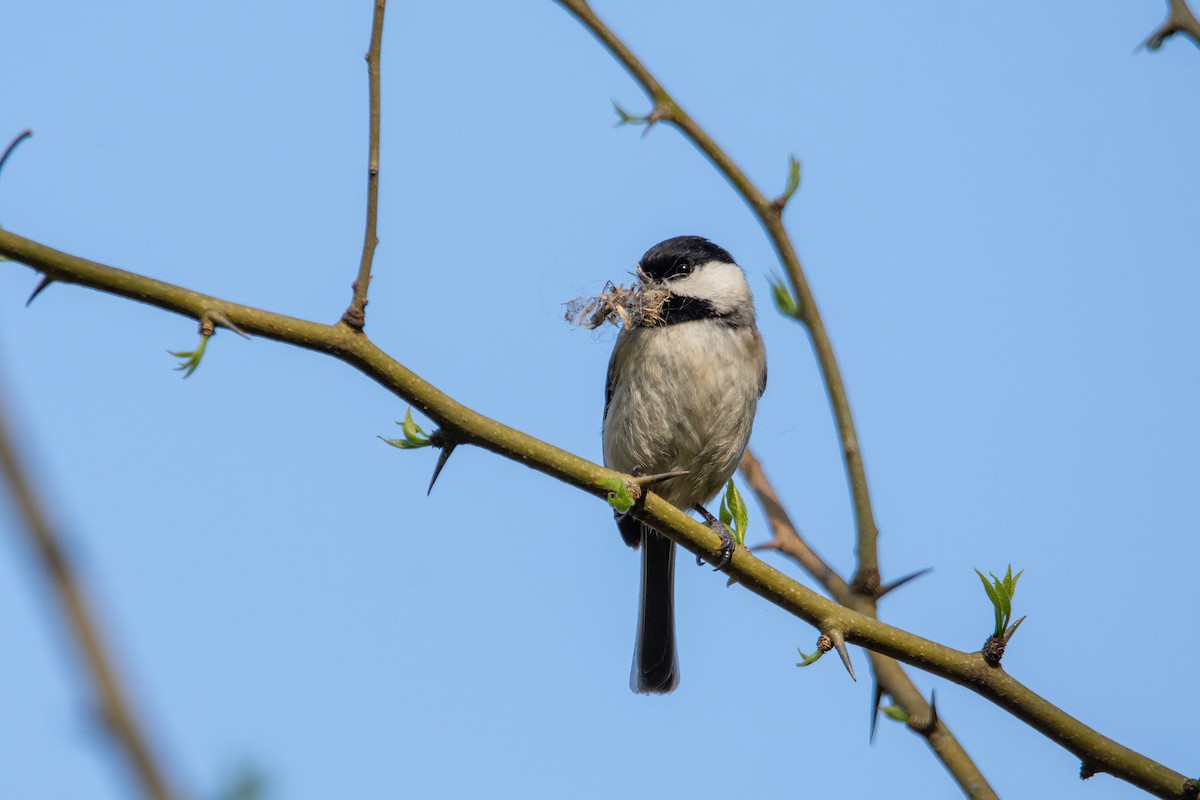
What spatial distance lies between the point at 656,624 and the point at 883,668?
88.0 inches

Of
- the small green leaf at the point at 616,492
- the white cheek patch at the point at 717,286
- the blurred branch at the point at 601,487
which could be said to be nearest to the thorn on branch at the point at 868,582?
the blurred branch at the point at 601,487

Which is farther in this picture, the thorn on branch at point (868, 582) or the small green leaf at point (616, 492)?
the thorn on branch at point (868, 582)

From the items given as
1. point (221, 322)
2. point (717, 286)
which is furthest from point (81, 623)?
point (717, 286)

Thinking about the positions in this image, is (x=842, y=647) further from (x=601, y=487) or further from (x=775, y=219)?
(x=775, y=219)

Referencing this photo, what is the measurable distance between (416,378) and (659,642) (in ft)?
10.5

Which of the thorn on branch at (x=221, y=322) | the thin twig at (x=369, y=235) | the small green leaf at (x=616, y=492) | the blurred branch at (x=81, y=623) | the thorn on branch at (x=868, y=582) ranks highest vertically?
the thin twig at (x=369, y=235)

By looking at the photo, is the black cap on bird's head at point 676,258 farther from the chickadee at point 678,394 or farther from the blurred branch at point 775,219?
the blurred branch at point 775,219

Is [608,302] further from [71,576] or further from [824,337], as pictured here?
[71,576]

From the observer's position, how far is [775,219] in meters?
3.60

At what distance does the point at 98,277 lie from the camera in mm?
2291

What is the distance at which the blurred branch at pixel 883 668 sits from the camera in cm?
288

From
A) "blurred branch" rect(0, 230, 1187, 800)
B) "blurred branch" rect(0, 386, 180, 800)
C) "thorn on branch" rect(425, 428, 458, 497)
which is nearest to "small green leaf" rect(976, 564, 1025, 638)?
A: "blurred branch" rect(0, 230, 1187, 800)

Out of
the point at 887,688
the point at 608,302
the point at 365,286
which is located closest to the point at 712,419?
the point at 608,302

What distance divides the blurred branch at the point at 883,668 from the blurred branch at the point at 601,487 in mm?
207
